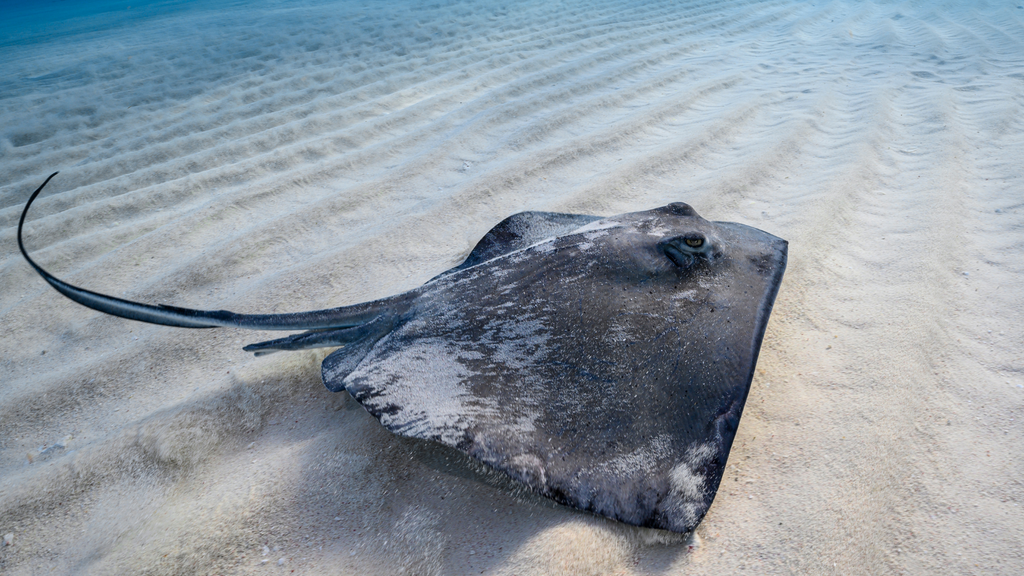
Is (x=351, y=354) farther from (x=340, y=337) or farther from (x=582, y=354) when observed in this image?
(x=582, y=354)

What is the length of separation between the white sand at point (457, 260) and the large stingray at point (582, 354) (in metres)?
0.25

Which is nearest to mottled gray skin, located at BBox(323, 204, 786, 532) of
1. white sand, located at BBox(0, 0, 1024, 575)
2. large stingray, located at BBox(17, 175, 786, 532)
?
large stingray, located at BBox(17, 175, 786, 532)

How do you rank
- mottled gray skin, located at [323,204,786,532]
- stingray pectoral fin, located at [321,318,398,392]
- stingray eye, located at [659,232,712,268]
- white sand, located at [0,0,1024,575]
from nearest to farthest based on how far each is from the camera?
mottled gray skin, located at [323,204,786,532] < white sand, located at [0,0,1024,575] < stingray pectoral fin, located at [321,318,398,392] < stingray eye, located at [659,232,712,268]

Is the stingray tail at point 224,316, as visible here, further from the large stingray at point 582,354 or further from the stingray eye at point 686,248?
the stingray eye at point 686,248

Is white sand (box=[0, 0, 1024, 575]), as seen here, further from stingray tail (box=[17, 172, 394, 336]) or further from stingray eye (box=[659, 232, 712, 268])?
stingray eye (box=[659, 232, 712, 268])

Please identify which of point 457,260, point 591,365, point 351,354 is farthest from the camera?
point 457,260

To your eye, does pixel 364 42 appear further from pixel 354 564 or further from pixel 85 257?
pixel 354 564

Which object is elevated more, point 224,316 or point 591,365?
point 224,316

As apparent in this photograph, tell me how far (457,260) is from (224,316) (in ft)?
5.20

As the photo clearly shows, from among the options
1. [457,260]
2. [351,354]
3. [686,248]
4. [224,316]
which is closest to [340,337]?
[351,354]

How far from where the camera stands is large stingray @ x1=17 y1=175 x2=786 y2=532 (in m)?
1.49

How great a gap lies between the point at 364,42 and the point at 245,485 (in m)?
9.05

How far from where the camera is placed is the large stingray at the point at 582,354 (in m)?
1.49

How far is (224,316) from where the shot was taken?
2.07 meters
